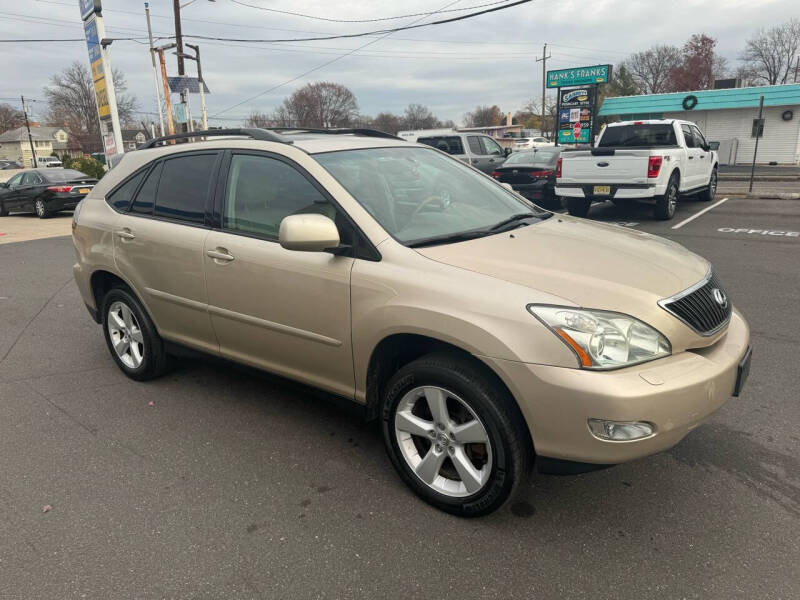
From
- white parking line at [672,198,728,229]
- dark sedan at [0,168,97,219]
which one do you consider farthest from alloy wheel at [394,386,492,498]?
dark sedan at [0,168,97,219]

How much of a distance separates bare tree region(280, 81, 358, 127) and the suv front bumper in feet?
227

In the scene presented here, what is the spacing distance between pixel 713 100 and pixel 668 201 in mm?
23388

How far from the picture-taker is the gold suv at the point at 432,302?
2.36 meters

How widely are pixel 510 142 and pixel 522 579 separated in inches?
2363

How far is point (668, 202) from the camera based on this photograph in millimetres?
11812

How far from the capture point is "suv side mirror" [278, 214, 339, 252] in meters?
2.78

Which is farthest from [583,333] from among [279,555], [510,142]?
[510,142]

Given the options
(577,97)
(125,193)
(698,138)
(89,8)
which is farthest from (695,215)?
(89,8)

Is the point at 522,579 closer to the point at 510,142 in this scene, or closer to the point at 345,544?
the point at 345,544

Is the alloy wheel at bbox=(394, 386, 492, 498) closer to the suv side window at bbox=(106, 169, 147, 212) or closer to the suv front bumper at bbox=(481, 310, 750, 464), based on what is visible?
the suv front bumper at bbox=(481, 310, 750, 464)

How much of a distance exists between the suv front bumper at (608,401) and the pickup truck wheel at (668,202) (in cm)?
1024

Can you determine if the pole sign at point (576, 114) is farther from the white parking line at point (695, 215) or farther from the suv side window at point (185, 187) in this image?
the suv side window at point (185, 187)

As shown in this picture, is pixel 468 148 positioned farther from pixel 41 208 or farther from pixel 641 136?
pixel 41 208

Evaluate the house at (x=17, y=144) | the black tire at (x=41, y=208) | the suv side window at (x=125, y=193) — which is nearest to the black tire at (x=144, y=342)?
the suv side window at (x=125, y=193)
